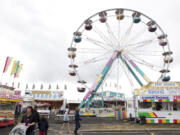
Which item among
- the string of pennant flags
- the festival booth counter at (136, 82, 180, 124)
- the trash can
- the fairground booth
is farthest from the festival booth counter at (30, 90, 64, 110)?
the trash can

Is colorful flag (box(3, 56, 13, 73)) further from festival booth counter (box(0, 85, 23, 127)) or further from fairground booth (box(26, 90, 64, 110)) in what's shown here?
fairground booth (box(26, 90, 64, 110))

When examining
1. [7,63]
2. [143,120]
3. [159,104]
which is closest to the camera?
[143,120]

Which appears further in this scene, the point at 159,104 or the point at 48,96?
the point at 48,96

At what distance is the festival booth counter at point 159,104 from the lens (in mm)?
13273

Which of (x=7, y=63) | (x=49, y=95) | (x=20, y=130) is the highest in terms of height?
(x=7, y=63)

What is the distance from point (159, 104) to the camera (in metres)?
13.7

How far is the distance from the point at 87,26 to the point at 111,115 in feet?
40.1

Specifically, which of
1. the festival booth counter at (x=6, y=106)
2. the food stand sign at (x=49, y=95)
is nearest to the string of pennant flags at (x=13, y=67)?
the festival booth counter at (x=6, y=106)

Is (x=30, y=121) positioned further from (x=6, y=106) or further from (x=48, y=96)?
(x=48, y=96)

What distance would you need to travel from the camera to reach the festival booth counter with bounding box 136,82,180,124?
13273 millimetres

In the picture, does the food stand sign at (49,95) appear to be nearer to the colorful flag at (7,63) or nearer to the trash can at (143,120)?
the colorful flag at (7,63)

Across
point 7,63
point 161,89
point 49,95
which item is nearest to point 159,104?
point 161,89

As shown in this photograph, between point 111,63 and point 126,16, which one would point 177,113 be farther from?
point 126,16

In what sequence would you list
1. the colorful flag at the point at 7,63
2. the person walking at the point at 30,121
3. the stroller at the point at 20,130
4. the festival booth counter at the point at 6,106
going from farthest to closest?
the colorful flag at the point at 7,63 → the festival booth counter at the point at 6,106 → the person walking at the point at 30,121 → the stroller at the point at 20,130
